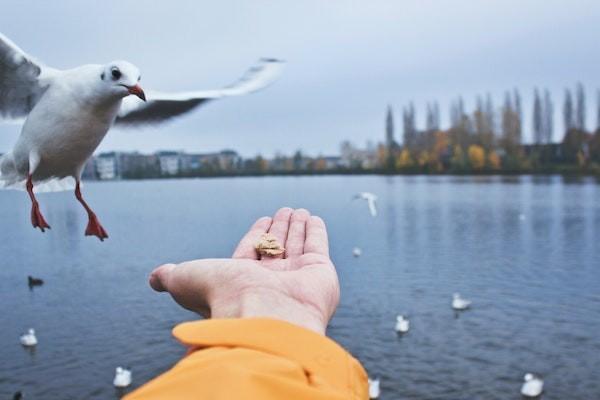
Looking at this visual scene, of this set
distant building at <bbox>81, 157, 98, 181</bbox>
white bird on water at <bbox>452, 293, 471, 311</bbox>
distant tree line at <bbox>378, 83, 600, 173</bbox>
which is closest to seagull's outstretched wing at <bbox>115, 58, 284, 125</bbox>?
distant building at <bbox>81, 157, 98, 181</bbox>

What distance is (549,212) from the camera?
42500 mm

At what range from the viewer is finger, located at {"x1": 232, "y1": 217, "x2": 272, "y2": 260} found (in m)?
2.06

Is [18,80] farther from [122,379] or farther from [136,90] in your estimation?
[122,379]

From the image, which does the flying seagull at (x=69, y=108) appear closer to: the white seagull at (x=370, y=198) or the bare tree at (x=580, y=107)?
the white seagull at (x=370, y=198)

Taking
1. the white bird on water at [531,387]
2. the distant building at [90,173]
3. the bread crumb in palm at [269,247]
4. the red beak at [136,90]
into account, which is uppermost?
the red beak at [136,90]

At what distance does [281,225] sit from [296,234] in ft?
0.45

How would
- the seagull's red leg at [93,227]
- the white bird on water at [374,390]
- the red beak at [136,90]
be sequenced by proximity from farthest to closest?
the white bird on water at [374,390] → the seagull's red leg at [93,227] → the red beak at [136,90]

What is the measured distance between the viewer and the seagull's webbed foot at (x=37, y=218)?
138 centimetres

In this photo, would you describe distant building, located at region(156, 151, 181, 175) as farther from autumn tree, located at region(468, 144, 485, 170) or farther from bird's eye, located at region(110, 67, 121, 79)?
autumn tree, located at region(468, 144, 485, 170)

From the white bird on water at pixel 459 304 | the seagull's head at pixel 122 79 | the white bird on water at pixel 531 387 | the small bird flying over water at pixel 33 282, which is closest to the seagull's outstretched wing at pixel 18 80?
the seagull's head at pixel 122 79

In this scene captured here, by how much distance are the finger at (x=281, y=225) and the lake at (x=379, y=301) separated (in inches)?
124

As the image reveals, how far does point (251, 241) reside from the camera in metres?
2.17

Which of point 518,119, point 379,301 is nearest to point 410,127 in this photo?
point 518,119

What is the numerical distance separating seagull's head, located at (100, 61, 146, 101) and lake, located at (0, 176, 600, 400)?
4250mm
